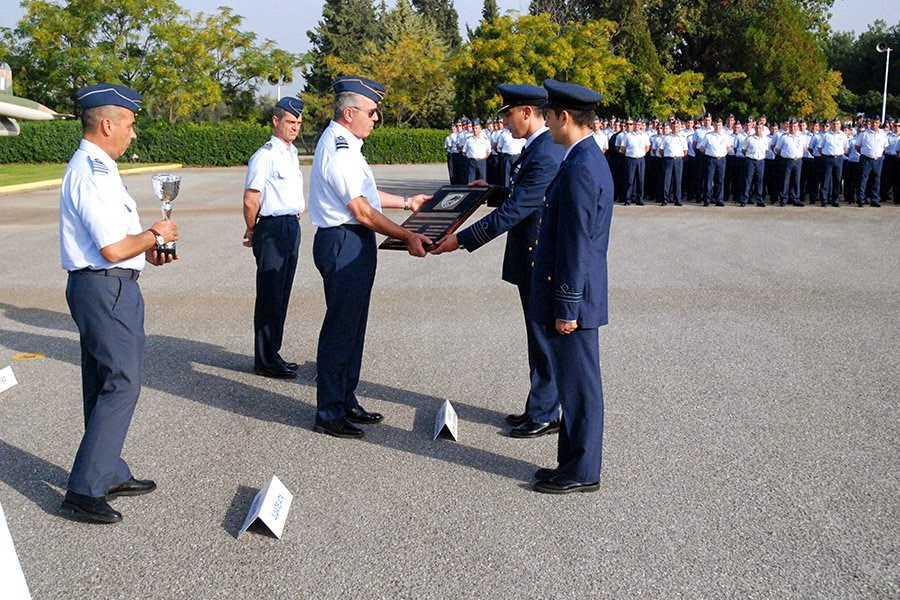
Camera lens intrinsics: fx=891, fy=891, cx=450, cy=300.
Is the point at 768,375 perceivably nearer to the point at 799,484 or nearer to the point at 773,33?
the point at 799,484

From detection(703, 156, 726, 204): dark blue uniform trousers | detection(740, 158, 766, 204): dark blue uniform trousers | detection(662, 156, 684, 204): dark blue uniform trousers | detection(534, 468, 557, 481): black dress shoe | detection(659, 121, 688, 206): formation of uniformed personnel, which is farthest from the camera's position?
detection(662, 156, 684, 204): dark blue uniform trousers

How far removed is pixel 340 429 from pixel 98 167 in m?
2.19

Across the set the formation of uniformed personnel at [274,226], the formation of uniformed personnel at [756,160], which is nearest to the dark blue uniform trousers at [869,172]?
the formation of uniformed personnel at [756,160]

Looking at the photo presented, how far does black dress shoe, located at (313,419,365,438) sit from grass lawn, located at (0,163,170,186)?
25.0m

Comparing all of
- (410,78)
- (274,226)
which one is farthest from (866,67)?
(274,226)

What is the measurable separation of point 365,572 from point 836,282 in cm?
838

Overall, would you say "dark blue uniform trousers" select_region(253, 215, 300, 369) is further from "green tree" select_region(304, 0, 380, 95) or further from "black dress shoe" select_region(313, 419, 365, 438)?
"green tree" select_region(304, 0, 380, 95)

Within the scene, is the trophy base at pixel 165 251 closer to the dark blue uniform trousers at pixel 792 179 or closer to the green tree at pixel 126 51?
the dark blue uniform trousers at pixel 792 179

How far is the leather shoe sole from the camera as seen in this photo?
556 cm

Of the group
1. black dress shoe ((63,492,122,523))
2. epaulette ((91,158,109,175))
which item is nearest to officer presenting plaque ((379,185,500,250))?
epaulette ((91,158,109,175))

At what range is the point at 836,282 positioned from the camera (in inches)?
413

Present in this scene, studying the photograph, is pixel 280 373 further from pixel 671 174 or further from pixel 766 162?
pixel 766 162

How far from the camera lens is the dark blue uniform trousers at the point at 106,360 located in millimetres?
4336

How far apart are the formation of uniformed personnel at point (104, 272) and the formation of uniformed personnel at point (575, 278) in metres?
1.96
